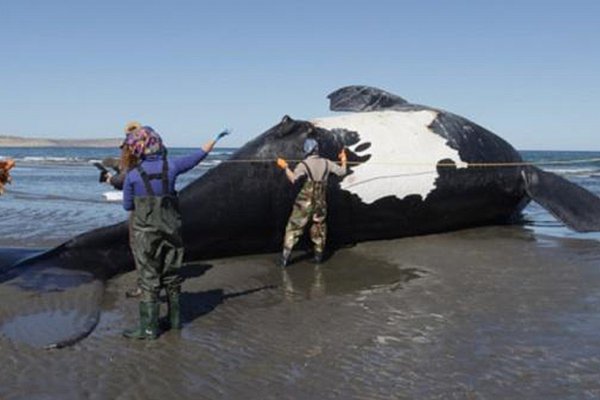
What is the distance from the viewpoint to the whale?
8.52m

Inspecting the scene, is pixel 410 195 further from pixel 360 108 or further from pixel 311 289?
pixel 311 289

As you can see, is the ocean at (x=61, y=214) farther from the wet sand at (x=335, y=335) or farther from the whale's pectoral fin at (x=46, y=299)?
the wet sand at (x=335, y=335)

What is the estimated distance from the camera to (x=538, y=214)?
47.5ft

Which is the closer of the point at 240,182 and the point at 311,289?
the point at 311,289

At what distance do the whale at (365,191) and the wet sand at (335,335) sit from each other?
0.58m

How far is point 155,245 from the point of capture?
629cm

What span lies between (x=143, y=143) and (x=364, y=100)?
6602 millimetres

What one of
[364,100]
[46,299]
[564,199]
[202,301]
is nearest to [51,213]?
[364,100]

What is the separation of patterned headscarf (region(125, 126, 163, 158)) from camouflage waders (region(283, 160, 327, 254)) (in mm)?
3239

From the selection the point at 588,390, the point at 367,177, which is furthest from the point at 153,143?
the point at 367,177

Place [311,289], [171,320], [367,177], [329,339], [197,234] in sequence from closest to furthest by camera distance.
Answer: [329,339] < [171,320] < [311,289] < [197,234] < [367,177]

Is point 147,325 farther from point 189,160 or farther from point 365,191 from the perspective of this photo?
point 365,191

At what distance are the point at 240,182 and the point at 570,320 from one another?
4.82 m

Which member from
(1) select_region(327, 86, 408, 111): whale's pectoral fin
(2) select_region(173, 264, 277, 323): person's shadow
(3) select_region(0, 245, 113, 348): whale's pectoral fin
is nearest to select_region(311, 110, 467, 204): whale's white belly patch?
(1) select_region(327, 86, 408, 111): whale's pectoral fin
